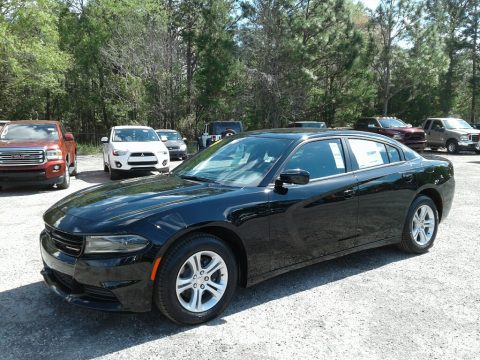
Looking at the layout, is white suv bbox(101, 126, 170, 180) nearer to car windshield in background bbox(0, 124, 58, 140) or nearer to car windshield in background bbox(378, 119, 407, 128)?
car windshield in background bbox(0, 124, 58, 140)

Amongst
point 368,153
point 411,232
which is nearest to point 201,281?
point 368,153

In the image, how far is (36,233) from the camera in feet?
20.2

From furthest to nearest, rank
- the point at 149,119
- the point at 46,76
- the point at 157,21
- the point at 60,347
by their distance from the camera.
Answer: the point at 149,119
the point at 157,21
the point at 46,76
the point at 60,347

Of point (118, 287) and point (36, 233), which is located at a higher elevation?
point (118, 287)

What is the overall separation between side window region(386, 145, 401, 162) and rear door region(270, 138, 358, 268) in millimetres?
815

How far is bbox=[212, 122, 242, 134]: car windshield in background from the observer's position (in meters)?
17.6

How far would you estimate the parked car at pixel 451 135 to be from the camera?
21516mm

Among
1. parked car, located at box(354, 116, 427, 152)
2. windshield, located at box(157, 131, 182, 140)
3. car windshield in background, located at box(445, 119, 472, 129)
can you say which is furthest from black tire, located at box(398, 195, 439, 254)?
car windshield in background, located at box(445, 119, 472, 129)

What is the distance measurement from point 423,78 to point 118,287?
3256cm

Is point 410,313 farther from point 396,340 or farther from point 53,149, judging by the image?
point 53,149

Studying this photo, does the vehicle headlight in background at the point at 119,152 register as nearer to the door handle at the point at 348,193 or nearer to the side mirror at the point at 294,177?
the door handle at the point at 348,193

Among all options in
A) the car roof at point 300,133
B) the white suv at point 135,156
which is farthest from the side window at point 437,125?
the car roof at point 300,133

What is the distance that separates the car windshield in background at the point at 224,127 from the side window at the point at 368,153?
12.8 metres

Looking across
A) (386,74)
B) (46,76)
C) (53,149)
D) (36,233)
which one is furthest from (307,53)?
(36,233)
